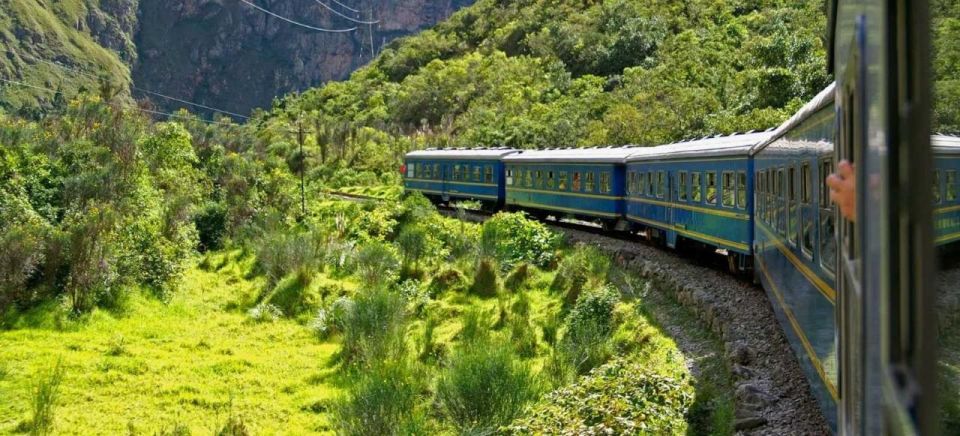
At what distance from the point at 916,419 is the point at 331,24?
150 metres

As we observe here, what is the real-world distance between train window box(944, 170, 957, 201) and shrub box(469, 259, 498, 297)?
563 inches

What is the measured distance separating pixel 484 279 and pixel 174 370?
5831 millimetres

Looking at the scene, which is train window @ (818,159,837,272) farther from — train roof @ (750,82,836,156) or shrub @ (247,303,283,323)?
shrub @ (247,303,283,323)

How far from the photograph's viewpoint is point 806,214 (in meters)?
5.73

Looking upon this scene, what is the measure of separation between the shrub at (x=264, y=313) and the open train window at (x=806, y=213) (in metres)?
11.3

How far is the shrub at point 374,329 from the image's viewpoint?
1221 centimetres

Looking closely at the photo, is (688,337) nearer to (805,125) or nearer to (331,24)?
(805,125)

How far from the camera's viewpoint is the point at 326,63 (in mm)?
144500

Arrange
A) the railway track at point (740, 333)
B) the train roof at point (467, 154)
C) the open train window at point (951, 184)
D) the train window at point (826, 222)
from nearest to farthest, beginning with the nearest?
the open train window at point (951, 184), the train window at point (826, 222), the railway track at point (740, 333), the train roof at point (467, 154)

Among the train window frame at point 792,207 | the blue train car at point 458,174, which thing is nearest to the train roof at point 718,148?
the train window frame at point 792,207

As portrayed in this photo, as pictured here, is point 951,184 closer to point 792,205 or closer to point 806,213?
point 806,213

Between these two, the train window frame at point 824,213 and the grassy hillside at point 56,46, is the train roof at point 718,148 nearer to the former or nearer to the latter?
the train window frame at point 824,213

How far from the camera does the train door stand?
1.30 meters

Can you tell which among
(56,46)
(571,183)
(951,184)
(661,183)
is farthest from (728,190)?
(56,46)
